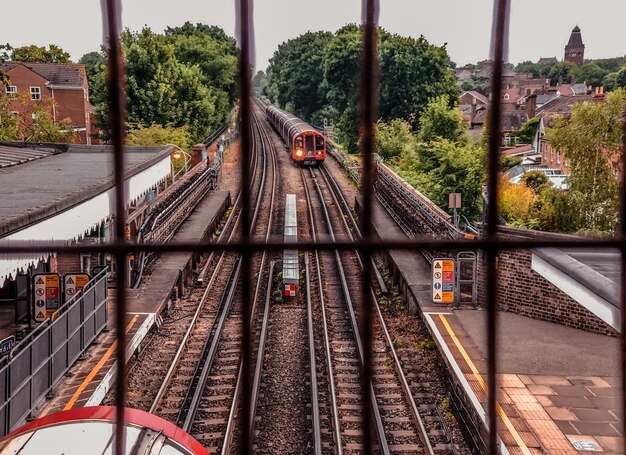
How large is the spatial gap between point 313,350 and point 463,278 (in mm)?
3012

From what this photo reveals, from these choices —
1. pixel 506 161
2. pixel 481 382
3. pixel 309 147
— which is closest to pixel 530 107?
pixel 481 382

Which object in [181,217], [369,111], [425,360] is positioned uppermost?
[369,111]

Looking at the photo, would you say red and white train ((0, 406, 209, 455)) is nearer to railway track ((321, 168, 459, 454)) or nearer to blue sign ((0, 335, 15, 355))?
blue sign ((0, 335, 15, 355))

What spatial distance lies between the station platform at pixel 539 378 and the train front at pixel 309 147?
11.7 m

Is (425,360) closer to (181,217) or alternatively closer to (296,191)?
(181,217)

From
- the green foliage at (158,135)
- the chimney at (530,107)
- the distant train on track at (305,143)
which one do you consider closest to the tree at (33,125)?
the green foliage at (158,135)

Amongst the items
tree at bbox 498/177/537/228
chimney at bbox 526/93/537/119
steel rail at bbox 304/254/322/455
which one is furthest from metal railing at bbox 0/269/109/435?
tree at bbox 498/177/537/228

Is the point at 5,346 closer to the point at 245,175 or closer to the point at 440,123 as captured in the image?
the point at 245,175

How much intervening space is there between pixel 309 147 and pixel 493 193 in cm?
1997

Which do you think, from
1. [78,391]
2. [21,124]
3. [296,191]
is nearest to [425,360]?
[78,391]

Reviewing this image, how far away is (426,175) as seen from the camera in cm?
1377

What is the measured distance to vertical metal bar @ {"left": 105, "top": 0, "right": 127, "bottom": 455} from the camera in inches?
44.3

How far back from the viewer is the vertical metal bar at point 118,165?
112 cm

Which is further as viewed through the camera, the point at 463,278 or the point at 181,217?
the point at 181,217
